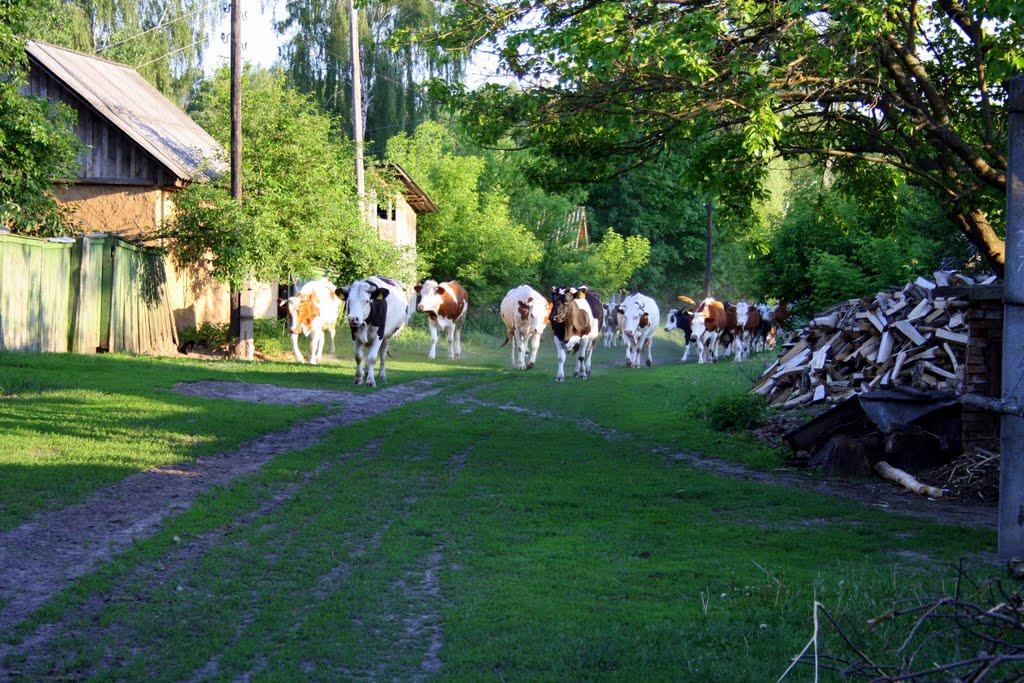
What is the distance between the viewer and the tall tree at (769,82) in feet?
36.9

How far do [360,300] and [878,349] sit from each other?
9950mm

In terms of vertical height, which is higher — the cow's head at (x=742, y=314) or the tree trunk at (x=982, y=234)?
the tree trunk at (x=982, y=234)

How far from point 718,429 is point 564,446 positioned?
3.36 metres

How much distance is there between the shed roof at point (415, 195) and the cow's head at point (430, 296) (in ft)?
18.0

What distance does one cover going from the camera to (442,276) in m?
47.3

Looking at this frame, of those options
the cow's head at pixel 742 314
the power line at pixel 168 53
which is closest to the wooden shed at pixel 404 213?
the power line at pixel 168 53

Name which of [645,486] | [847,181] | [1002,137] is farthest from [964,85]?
[645,486]

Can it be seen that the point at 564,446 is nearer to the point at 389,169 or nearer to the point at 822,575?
the point at 822,575

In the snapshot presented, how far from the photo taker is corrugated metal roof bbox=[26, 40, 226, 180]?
26578 mm

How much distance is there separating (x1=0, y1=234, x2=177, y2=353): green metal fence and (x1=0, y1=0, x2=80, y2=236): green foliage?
0.74m

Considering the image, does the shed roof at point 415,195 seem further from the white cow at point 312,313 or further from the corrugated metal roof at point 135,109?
the white cow at point 312,313

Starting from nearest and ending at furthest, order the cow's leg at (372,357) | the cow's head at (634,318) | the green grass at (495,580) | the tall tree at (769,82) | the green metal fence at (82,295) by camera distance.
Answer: the green grass at (495,580) → the tall tree at (769,82) → the green metal fence at (82,295) → the cow's leg at (372,357) → the cow's head at (634,318)

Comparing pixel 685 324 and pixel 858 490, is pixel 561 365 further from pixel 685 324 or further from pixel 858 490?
pixel 858 490

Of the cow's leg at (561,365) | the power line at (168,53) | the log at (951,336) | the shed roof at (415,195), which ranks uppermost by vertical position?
the power line at (168,53)
